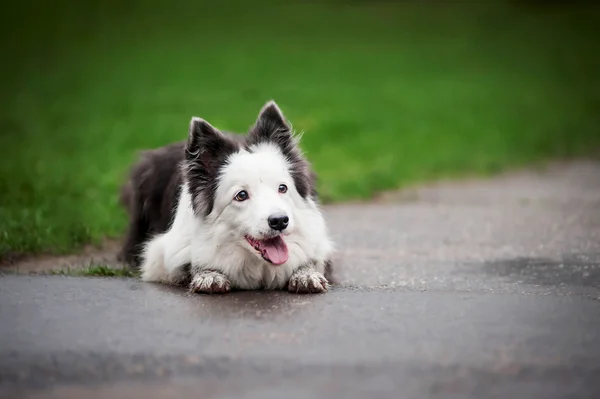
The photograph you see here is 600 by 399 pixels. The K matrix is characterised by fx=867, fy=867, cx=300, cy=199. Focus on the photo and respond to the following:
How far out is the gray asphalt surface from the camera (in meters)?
4.23

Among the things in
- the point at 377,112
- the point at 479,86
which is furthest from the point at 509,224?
the point at 479,86

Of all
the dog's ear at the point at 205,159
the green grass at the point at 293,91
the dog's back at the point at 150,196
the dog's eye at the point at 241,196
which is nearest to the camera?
the dog's eye at the point at 241,196

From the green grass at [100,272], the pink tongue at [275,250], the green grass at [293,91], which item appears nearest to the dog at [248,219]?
the pink tongue at [275,250]

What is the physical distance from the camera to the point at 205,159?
6.04 m

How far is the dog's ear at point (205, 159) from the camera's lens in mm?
5980

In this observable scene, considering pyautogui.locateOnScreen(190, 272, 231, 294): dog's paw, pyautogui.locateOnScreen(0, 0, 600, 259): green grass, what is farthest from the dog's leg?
pyautogui.locateOnScreen(0, 0, 600, 259): green grass

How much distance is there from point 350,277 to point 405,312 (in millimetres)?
1355

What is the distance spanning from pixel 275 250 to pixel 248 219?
1.01ft

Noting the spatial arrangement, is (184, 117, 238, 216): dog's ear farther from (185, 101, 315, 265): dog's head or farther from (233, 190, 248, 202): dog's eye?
(233, 190, 248, 202): dog's eye

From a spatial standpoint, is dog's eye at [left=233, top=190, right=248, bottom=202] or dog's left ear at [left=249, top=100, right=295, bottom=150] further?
dog's left ear at [left=249, top=100, right=295, bottom=150]

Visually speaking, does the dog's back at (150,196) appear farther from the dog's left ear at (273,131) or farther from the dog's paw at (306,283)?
the dog's paw at (306,283)

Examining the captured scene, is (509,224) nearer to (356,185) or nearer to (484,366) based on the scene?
(356,185)

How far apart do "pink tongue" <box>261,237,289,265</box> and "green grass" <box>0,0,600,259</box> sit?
2785 mm

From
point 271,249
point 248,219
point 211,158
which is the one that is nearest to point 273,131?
point 211,158
